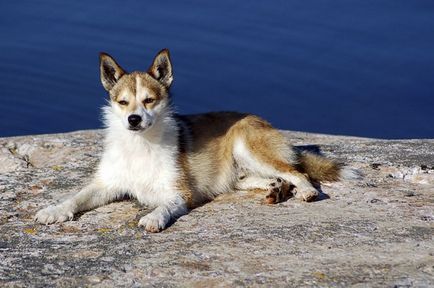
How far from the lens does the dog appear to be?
637 cm

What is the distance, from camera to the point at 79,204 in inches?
246

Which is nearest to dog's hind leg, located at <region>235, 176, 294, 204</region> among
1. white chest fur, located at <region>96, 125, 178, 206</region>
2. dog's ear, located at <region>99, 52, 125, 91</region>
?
white chest fur, located at <region>96, 125, 178, 206</region>

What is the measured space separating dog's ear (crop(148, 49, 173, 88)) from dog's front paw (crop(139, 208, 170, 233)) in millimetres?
1265

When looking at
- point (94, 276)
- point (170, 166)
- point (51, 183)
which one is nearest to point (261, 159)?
point (170, 166)

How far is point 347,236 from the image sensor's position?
5.60 metres

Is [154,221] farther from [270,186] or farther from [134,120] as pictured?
[270,186]

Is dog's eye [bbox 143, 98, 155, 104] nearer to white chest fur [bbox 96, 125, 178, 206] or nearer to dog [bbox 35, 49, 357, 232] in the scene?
dog [bbox 35, 49, 357, 232]

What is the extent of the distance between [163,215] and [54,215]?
2.69 feet

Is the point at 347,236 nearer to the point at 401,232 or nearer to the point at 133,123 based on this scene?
the point at 401,232

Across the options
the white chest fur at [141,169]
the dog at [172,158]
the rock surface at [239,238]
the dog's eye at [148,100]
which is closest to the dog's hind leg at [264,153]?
the dog at [172,158]

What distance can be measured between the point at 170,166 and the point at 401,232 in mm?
1899

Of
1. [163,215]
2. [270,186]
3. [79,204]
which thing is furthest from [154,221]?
[270,186]

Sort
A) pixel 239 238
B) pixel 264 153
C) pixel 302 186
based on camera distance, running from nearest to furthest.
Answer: pixel 239 238, pixel 302 186, pixel 264 153

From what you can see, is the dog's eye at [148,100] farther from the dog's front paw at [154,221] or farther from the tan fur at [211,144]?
the dog's front paw at [154,221]
